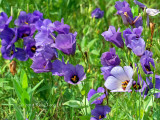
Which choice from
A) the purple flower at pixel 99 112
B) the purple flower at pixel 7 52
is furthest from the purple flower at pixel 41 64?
the purple flower at pixel 7 52

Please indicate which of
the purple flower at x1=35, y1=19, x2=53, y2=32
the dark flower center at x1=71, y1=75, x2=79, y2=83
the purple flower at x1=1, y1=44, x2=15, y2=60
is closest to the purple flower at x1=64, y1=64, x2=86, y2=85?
the dark flower center at x1=71, y1=75, x2=79, y2=83

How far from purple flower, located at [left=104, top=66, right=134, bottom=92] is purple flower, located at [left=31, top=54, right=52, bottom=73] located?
1.59ft

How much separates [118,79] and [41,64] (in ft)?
1.96

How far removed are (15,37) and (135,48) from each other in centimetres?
111

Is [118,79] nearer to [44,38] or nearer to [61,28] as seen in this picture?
[61,28]

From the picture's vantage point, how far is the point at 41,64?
2020 millimetres

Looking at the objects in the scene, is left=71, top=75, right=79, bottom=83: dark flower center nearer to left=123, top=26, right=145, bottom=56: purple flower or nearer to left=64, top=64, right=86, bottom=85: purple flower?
left=64, top=64, right=86, bottom=85: purple flower

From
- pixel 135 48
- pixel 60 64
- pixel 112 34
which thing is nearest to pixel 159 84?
pixel 135 48

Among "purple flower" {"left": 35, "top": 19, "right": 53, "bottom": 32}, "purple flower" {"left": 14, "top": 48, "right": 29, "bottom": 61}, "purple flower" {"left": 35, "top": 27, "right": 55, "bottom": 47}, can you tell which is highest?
"purple flower" {"left": 35, "top": 19, "right": 53, "bottom": 32}

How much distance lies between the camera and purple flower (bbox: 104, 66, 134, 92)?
5.41 feet

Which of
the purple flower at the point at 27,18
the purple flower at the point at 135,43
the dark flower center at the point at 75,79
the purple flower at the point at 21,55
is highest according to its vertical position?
the purple flower at the point at 27,18

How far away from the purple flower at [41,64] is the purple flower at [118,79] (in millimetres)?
484

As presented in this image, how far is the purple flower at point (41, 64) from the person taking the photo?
198 cm

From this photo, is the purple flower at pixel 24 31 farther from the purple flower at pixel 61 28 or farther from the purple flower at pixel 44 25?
the purple flower at pixel 61 28
